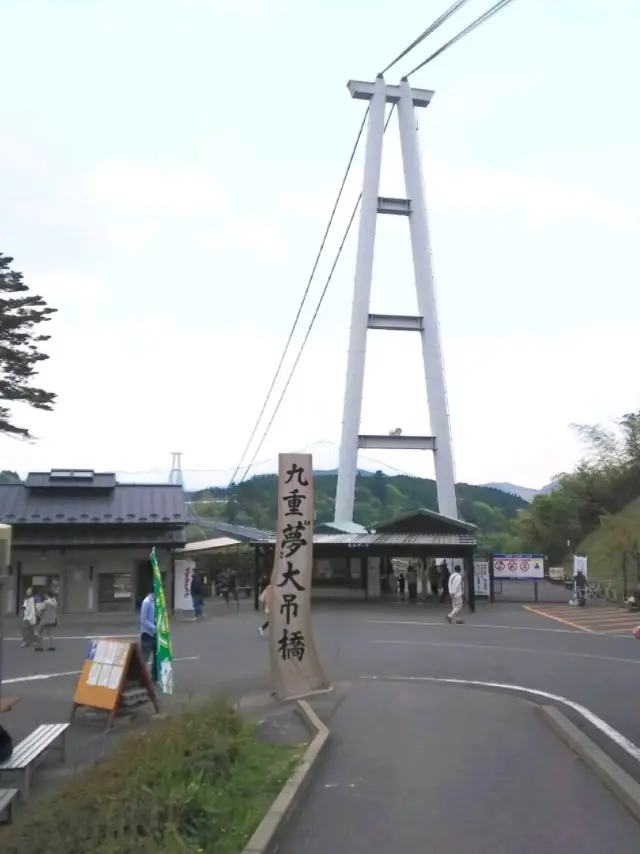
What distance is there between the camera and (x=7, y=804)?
630 centimetres

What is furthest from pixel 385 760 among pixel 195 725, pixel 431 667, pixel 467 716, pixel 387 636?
pixel 387 636

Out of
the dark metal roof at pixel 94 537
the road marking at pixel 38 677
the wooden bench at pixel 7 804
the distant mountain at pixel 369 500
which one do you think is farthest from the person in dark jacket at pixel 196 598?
the distant mountain at pixel 369 500

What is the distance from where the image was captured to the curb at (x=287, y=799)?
5389mm

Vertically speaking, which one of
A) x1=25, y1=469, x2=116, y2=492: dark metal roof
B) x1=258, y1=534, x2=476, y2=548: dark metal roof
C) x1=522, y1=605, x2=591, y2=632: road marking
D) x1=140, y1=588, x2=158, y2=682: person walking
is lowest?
x1=522, y1=605, x2=591, y2=632: road marking

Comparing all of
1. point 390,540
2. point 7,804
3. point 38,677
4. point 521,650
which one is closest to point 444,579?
point 390,540

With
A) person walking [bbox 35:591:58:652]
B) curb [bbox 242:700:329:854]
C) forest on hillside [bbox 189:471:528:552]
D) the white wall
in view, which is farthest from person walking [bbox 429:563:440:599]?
forest on hillside [bbox 189:471:528:552]

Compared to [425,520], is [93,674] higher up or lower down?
lower down

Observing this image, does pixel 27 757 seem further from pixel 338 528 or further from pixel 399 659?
pixel 338 528

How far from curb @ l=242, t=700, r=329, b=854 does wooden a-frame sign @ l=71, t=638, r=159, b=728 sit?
2.53m

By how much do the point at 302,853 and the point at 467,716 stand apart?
4.86 m

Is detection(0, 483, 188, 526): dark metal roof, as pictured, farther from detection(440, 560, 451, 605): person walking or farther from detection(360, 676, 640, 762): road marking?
detection(360, 676, 640, 762): road marking

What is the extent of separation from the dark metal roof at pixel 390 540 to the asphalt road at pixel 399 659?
3.54m

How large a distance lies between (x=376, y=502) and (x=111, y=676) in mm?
89831

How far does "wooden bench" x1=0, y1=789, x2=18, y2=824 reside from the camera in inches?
243
